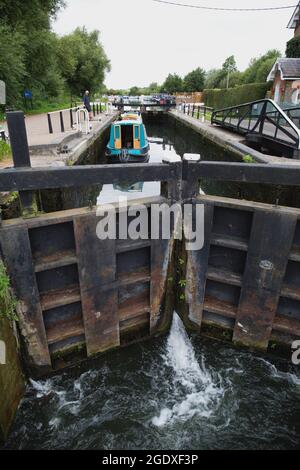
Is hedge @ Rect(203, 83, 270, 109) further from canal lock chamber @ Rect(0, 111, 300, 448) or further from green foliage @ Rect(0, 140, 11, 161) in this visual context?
green foliage @ Rect(0, 140, 11, 161)

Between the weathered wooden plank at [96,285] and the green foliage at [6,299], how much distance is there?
0.99m

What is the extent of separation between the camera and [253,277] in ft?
16.7

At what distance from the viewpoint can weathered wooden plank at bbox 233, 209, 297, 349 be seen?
4.65 metres

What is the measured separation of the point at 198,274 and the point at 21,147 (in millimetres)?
3400

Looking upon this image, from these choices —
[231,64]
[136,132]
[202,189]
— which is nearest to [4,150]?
[202,189]

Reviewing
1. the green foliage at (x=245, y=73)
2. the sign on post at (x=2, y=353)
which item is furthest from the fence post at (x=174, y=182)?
the green foliage at (x=245, y=73)

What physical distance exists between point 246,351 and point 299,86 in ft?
90.2

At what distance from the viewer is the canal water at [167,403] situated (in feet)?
14.0

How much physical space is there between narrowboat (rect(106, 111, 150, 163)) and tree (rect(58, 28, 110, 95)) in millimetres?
29069

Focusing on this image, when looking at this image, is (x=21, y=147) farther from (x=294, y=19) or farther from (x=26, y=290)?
(x=294, y=19)

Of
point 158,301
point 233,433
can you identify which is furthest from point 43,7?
point 233,433

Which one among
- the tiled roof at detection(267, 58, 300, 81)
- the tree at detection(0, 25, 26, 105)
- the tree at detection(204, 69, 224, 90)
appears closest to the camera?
the tree at detection(0, 25, 26, 105)

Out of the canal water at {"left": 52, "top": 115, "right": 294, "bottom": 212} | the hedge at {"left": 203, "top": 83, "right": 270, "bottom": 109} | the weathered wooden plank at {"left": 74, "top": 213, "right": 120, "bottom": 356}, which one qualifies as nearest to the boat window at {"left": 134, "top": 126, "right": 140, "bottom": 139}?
the canal water at {"left": 52, "top": 115, "right": 294, "bottom": 212}
